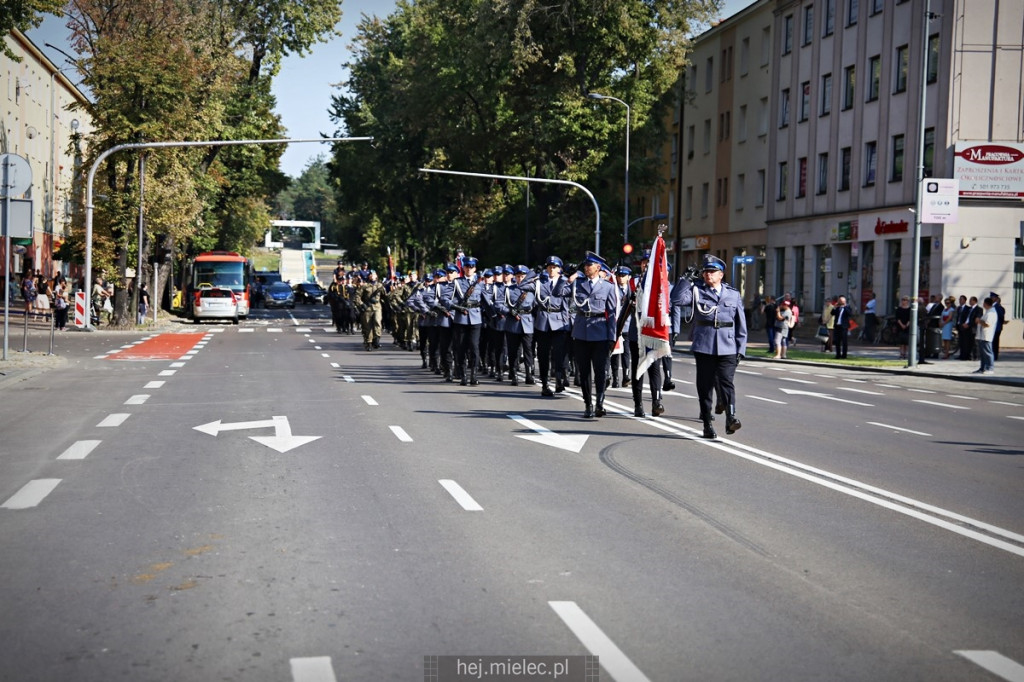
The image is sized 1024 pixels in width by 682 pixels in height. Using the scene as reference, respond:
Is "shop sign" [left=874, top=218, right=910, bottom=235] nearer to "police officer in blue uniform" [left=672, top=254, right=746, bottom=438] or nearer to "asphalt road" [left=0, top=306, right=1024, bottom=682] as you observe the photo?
"asphalt road" [left=0, top=306, right=1024, bottom=682]

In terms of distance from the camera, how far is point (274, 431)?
1385 centimetres

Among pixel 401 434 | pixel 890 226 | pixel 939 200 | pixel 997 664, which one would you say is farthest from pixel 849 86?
pixel 997 664

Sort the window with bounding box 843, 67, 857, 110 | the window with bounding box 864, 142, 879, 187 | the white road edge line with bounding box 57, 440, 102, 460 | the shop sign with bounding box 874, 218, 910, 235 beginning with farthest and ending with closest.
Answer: the window with bounding box 843, 67, 857, 110 < the window with bounding box 864, 142, 879, 187 < the shop sign with bounding box 874, 218, 910, 235 < the white road edge line with bounding box 57, 440, 102, 460

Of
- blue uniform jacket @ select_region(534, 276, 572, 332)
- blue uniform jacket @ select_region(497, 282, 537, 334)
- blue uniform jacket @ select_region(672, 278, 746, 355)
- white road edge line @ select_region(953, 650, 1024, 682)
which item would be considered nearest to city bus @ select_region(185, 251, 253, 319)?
blue uniform jacket @ select_region(497, 282, 537, 334)

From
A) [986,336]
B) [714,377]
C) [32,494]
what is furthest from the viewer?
[986,336]

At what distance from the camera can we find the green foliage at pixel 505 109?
49094 millimetres

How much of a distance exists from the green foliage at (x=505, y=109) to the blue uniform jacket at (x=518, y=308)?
19308mm

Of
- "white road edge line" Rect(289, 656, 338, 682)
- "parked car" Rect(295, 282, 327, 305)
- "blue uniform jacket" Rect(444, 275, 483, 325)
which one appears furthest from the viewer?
"parked car" Rect(295, 282, 327, 305)

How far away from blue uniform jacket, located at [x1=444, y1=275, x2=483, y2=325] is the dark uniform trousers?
797cm

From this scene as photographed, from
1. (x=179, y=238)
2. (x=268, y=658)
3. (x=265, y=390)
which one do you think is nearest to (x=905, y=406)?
(x=265, y=390)

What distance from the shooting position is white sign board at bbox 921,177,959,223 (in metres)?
30.5

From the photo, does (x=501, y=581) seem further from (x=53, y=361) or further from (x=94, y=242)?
(x=94, y=242)

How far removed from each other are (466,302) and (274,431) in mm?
8108

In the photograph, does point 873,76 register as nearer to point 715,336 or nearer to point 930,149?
point 930,149
